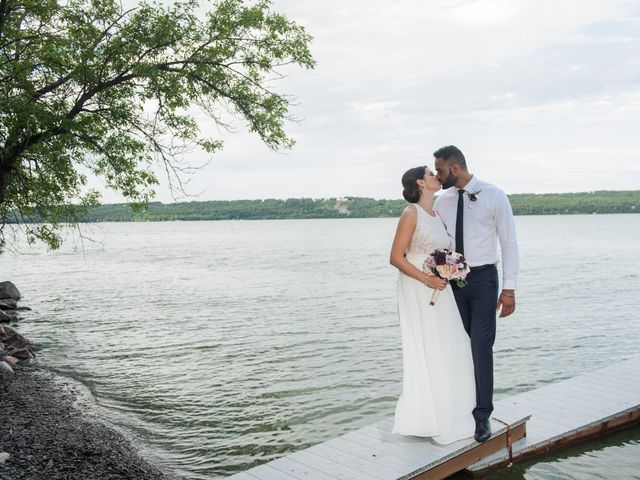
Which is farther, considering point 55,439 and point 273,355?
point 273,355

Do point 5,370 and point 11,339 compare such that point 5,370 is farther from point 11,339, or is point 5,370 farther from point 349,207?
point 349,207

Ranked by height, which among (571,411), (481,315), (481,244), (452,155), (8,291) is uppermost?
(452,155)

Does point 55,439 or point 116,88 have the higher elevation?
A: point 116,88

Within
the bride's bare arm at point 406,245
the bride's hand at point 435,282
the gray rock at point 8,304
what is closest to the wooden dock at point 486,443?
the bride's hand at point 435,282

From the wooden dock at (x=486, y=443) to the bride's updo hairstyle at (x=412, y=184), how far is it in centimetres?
257

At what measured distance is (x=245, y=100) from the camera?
12.8 metres

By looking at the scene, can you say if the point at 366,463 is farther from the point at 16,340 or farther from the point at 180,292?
the point at 180,292

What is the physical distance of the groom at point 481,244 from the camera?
5.93m

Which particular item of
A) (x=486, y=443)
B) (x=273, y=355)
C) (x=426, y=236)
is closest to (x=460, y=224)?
(x=426, y=236)

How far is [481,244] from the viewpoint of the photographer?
5973mm

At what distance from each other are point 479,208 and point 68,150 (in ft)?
31.3

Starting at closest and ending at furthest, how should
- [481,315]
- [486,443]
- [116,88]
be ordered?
1. [481,315]
2. [486,443]
3. [116,88]

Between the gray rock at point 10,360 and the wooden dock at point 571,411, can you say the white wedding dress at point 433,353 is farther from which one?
the gray rock at point 10,360

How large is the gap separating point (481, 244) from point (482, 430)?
6.50ft
